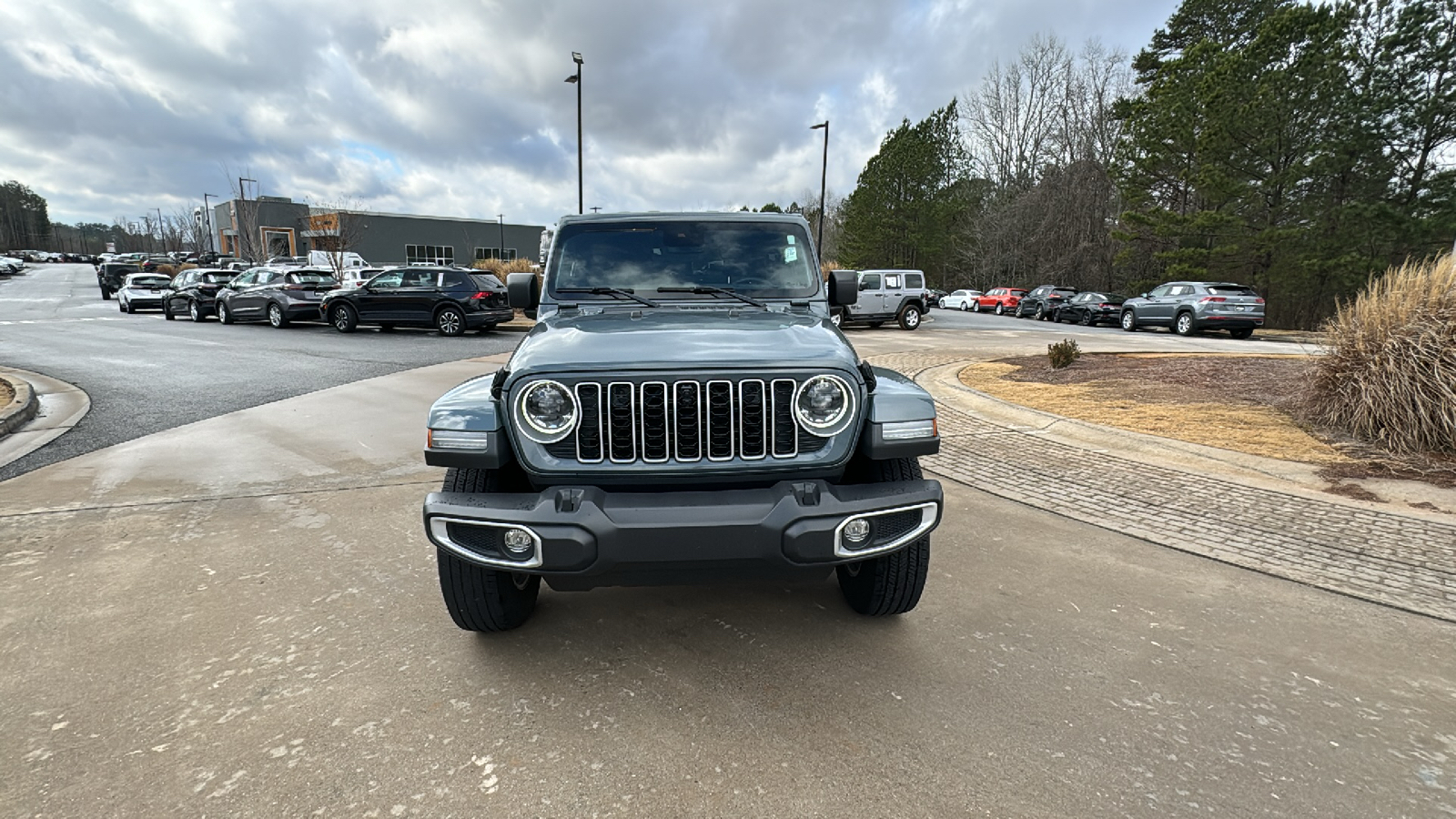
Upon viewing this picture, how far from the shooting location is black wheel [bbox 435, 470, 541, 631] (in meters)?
2.57

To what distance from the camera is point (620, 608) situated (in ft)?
10.6

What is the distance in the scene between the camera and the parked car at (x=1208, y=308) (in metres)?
19.4

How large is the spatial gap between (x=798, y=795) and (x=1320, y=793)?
1.58 meters

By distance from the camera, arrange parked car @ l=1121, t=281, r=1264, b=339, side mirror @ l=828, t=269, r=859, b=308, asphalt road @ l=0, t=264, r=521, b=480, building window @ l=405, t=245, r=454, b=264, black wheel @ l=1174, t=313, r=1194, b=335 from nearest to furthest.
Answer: side mirror @ l=828, t=269, r=859, b=308
asphalt road @ l=0, t=264, r=521, b=480
parked car @ l=1121, t=281, r=1264, b=339
black wheel @ l=1174, t=313, r=1194, b=335
building window @ l=405, t=245, r=454, b=264

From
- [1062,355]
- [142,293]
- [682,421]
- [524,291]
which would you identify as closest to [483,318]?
[1062,355]

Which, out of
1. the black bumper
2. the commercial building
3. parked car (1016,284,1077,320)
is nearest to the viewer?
the black bumper

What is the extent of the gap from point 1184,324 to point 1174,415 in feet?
52.5

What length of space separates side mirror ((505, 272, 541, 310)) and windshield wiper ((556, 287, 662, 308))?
227mm

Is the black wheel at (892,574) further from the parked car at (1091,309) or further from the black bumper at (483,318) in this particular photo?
the parked car at (1091,309)

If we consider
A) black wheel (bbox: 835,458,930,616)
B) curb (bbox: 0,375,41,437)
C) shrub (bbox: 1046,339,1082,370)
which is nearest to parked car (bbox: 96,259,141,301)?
curb (bbox: 0,375,41,437)

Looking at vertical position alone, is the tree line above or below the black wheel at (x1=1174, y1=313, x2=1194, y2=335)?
above

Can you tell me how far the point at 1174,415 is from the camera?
736 centimetres

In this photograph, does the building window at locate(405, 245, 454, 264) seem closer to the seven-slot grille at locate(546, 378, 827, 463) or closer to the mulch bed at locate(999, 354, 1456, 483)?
the mulch bed at locate(999, 354, 1456, 483)

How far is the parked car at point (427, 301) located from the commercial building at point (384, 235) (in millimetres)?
36363
